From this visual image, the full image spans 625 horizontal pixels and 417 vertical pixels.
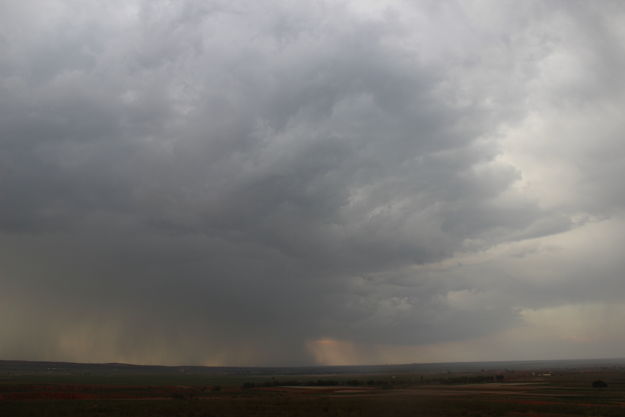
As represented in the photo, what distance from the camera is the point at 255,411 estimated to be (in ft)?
189

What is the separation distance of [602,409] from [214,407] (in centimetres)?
4866

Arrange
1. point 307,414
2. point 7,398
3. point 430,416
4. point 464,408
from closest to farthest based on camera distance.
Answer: point 430,416 → point 307,414 → point 464,408 → point 7,398

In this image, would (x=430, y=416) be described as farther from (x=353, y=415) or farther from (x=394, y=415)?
(x=353, y=415)

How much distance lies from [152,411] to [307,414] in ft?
60.2

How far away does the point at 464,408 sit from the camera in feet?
198

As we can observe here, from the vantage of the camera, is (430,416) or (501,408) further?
(501,408)

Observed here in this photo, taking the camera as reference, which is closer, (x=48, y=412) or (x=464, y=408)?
(x=48, y=412)

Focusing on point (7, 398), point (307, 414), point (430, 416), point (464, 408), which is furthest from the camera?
point (7, 398)

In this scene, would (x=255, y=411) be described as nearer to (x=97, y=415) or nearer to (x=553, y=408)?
(x=97, y=415)

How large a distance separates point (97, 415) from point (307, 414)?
74.8ft

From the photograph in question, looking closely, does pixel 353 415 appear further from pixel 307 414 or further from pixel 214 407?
pixel 214 407

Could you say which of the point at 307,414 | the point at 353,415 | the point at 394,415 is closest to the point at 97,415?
the point at 307,414

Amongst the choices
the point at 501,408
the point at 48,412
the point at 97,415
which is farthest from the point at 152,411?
the point at 501,408

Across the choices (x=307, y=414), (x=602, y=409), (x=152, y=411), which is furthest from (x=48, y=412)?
(x=602, y=409)
